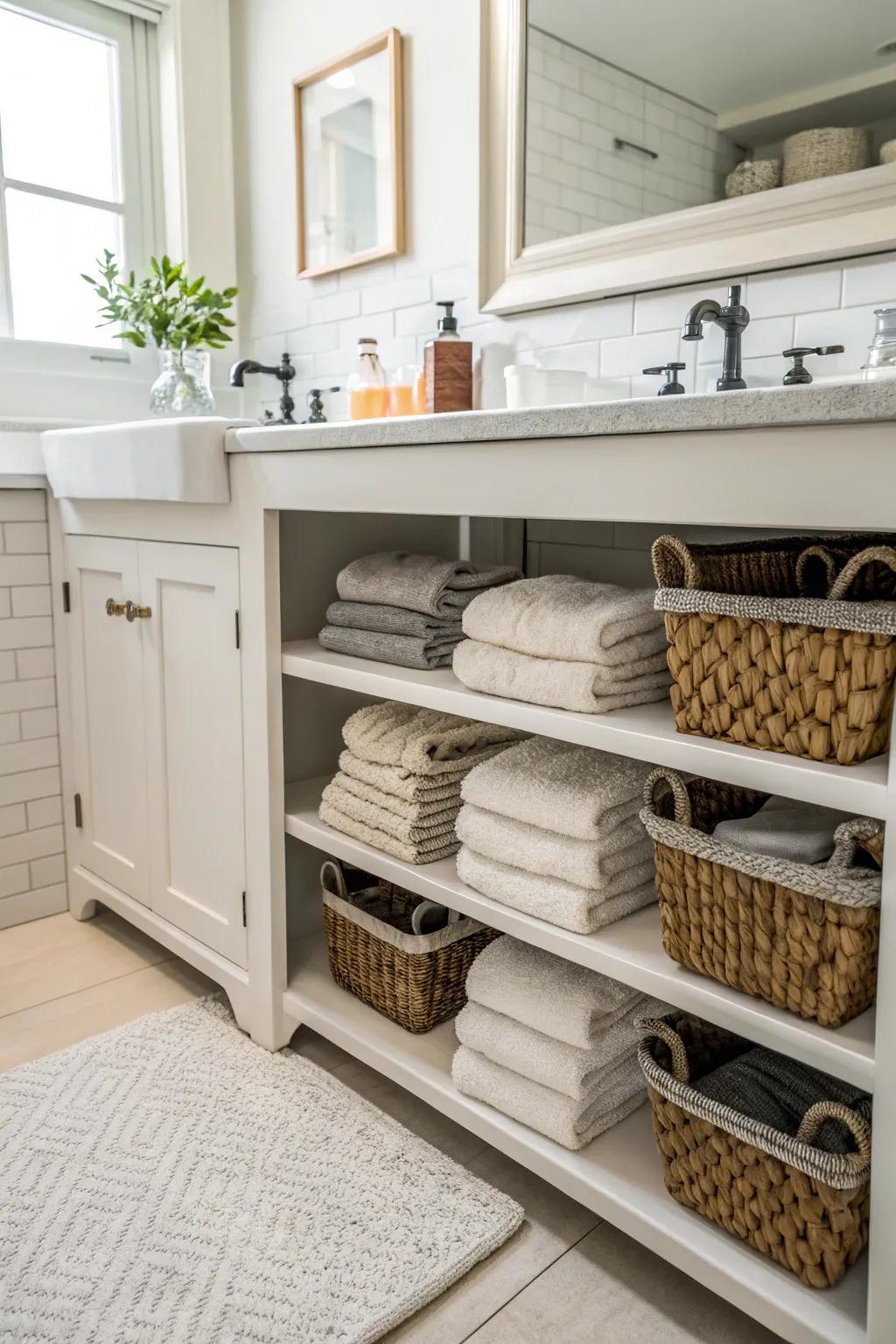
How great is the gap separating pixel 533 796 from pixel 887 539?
0.51m

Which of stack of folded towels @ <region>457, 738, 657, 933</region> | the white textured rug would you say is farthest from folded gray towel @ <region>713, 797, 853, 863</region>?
the white textured rug

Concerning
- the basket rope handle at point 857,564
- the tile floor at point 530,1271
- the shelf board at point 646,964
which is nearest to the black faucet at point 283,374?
the shelf board at point 646,964

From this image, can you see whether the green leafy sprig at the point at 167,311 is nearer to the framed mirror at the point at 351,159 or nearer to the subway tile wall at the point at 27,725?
the framed mirror at the point at 351,159

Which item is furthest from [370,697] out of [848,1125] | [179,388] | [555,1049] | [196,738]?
[848,1125]

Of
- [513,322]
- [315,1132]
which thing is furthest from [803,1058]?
[513,322]

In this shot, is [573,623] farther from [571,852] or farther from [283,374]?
[283,374]

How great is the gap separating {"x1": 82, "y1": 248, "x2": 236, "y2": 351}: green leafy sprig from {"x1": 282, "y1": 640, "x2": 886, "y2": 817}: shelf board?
40.1 inches

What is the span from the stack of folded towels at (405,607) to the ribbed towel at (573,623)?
15 cm

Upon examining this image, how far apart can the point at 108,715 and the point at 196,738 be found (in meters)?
0.34

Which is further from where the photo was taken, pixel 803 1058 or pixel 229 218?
pixel 229 218

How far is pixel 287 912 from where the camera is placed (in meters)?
1.80

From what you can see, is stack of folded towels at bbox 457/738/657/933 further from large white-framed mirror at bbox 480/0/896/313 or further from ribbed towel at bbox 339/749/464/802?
large white-framed mirror at bbox 480/0/896/313

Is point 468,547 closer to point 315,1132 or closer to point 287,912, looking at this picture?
point 287,912

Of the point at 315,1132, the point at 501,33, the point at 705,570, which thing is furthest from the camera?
the point at 501,33
